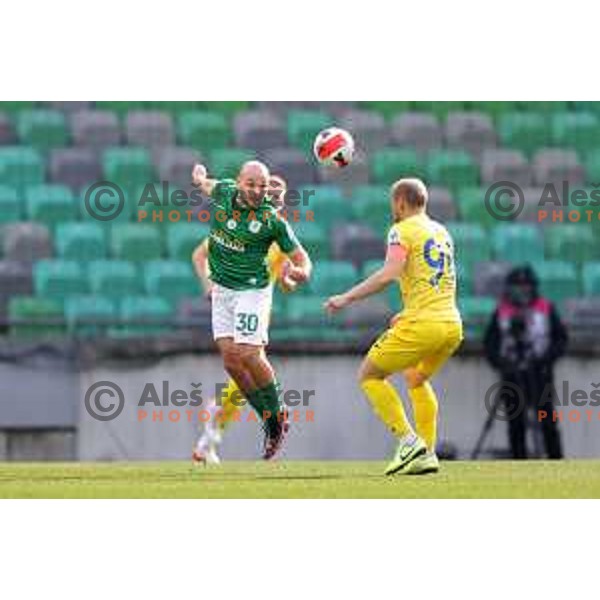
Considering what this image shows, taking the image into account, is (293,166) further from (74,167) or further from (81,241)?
(81,241)

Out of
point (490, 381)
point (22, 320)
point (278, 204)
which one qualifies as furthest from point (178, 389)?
point (278, 204)

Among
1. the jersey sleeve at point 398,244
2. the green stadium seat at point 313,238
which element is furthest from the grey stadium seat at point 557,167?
the jersey sleeve at point 398,244

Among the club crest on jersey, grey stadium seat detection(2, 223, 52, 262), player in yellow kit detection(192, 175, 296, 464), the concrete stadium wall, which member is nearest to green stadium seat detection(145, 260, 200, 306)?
grey stadium seat detection(2, 223, 52, 262)

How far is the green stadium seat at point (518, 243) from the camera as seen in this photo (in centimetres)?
1838

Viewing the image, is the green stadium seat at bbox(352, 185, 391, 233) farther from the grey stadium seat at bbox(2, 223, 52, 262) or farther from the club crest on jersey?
the club crest on jersey

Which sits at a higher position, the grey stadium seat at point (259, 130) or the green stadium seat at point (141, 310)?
the grey stadium seat at point (259, 130)

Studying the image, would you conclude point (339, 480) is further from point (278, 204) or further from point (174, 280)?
point (174, 280)

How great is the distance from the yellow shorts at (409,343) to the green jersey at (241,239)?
3.42ft

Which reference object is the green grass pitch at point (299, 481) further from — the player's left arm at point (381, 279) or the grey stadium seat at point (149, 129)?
the grey stadium seat at point (149, 129)

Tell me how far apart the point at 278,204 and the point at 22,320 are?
14.8 ft

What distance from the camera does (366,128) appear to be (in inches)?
763

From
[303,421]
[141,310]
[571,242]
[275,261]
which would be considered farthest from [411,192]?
[571,242]

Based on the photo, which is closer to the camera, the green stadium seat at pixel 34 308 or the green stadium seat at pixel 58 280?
the green stadium seat at pixel 34 308

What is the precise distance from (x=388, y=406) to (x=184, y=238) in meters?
7.28
